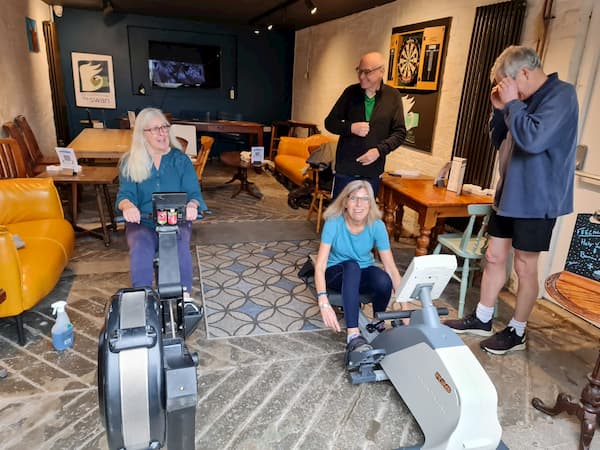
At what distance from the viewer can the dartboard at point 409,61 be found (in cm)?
404

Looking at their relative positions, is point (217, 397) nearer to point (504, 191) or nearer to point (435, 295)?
point (435, 295)

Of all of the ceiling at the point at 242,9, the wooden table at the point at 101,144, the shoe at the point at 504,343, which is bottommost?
the shoe at the point at 504,343

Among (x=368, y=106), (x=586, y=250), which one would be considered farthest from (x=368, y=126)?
(x=586, y=250)

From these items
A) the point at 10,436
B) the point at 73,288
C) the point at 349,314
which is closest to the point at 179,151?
the point at 73,288

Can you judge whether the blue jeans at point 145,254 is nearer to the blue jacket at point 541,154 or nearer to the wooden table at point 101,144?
the wooden table at point 101,144

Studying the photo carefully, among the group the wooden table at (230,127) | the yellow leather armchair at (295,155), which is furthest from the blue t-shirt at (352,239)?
the wooden table at (230,127)

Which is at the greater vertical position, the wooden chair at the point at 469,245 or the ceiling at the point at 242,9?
the ceiling at the point at 242,9

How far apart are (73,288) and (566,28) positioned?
3.61m

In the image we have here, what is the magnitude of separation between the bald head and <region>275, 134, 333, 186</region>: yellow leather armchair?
2.33 metres

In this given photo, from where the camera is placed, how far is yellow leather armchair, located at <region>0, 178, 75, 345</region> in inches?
81.7

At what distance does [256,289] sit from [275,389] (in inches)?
42.1

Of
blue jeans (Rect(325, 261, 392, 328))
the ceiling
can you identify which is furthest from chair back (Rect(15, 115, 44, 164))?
blue jeans (Rect(325, 261, 392, 328))

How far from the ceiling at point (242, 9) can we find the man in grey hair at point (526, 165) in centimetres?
303

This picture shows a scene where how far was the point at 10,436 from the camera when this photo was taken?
164 cm
